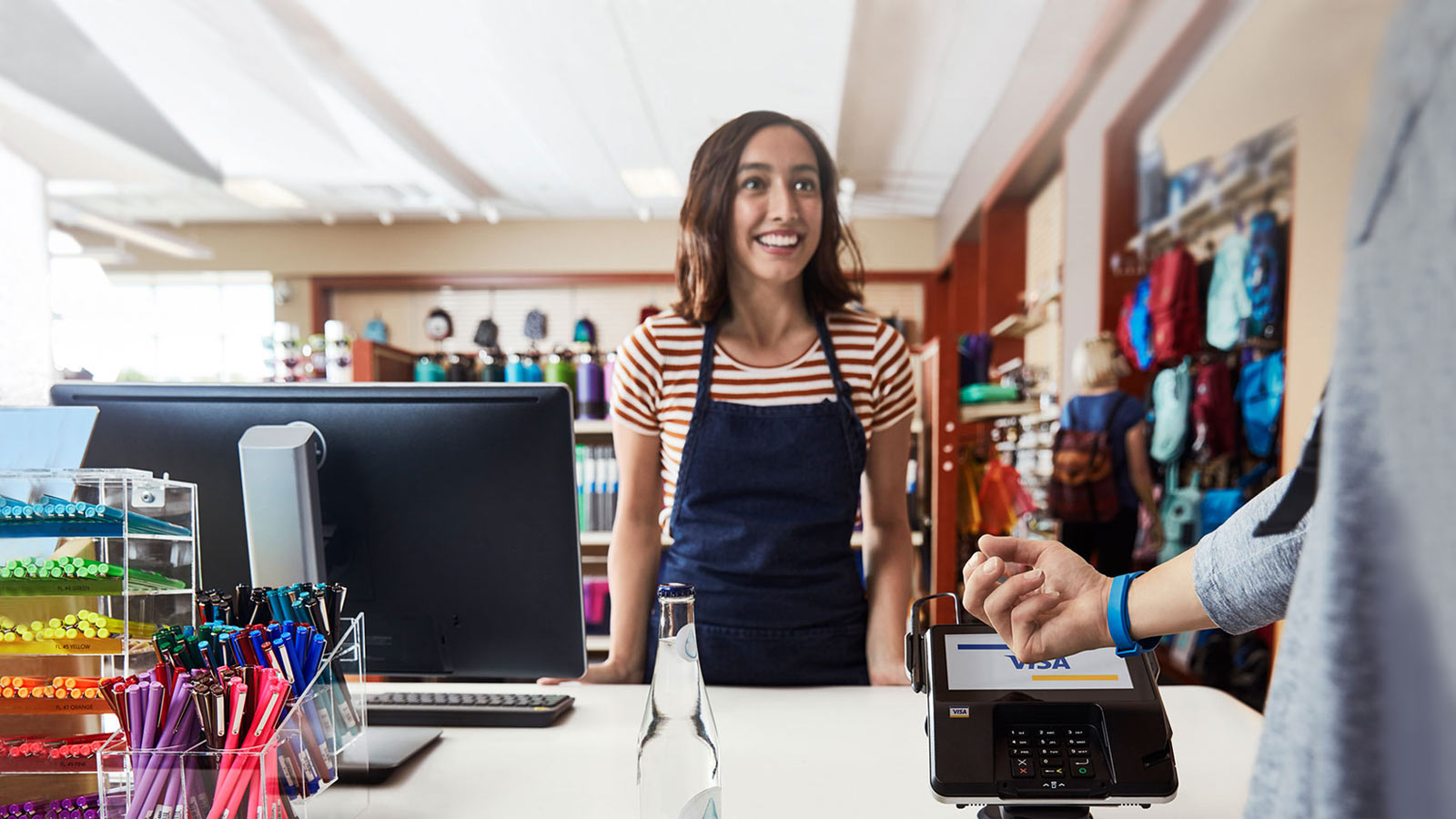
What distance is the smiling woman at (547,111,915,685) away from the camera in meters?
1.53

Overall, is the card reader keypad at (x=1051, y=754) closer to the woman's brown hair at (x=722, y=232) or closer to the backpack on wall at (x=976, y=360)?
the woman's brown hair at (x=722, y=232)

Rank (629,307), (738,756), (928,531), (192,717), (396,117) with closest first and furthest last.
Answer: (192,717) < (738,756) < (928,531) < (396,117) < (629,307)

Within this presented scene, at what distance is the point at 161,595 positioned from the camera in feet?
2.85

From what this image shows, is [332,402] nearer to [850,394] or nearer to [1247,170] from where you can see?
[850,394]

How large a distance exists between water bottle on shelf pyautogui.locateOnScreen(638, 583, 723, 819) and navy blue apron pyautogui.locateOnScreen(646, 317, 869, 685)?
2.42 ft

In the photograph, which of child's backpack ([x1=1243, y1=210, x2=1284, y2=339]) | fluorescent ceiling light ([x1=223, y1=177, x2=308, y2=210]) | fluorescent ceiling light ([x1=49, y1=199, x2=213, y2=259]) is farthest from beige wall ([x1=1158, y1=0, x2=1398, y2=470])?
fluorescent ceiling light ([x1=49, y1=199, x2=213, y2=259])

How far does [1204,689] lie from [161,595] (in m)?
1.33

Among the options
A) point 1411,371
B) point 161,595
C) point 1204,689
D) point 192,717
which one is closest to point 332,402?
point 161,595

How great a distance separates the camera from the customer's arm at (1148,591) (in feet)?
2.23

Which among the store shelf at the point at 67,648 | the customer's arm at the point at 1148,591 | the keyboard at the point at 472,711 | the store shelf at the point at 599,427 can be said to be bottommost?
the keyboard at the point at 472,711

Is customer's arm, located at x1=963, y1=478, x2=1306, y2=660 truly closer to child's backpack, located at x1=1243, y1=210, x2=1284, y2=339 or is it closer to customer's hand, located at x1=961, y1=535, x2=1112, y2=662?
customer's hand, located at x1=961, y1=535, x2=1112, y2=662

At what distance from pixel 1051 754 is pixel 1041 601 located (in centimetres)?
16

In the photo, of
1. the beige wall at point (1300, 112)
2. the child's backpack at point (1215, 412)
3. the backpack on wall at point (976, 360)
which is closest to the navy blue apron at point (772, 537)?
the beige wall at point (1300, 112)

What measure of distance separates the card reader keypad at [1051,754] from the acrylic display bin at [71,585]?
32.4 inches
